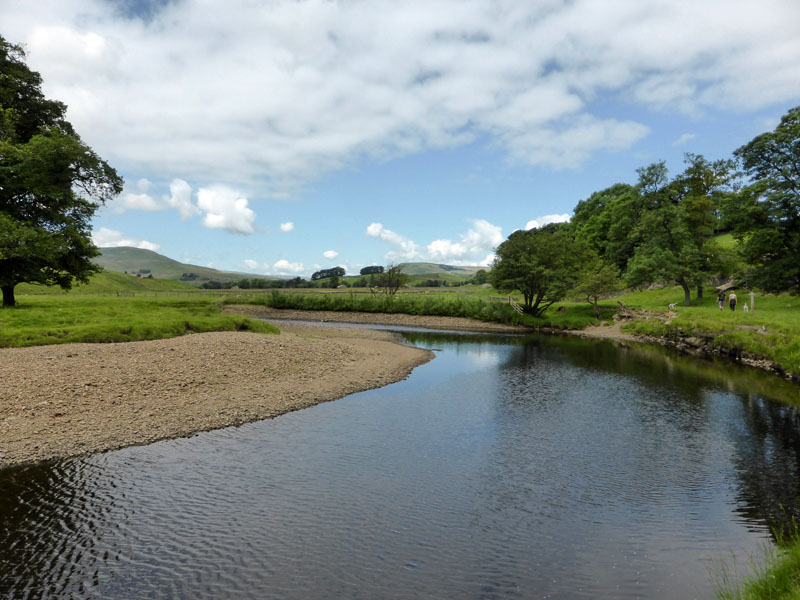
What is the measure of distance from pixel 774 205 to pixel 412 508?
179 feet

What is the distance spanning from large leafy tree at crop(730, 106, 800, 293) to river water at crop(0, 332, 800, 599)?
34773mm

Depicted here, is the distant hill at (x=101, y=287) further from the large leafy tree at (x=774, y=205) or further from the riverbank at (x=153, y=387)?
the large leafy tree at (x=774, y=205)

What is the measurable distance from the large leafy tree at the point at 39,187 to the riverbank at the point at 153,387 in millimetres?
17590

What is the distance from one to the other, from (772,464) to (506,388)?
14.3m

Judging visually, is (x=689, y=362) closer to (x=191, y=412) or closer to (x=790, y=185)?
(x=790, y=185)

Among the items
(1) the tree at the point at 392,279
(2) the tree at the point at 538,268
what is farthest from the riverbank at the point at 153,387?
(1) the tree at the point at 392,279

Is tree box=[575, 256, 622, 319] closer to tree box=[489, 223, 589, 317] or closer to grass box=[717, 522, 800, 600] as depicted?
tree box=[489, 223, 589, 317]

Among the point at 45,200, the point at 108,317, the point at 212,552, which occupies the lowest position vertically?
the point at 212,552

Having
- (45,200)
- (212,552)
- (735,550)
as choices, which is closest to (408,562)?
(212,552)

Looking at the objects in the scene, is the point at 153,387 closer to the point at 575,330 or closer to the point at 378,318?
the point at 575,330

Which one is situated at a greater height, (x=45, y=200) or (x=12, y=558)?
(x=45, y=200)

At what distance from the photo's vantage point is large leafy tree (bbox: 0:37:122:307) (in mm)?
38594

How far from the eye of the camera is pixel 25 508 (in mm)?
11484

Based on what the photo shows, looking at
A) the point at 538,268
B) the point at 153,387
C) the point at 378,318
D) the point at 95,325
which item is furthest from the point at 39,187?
the point at 538,268
